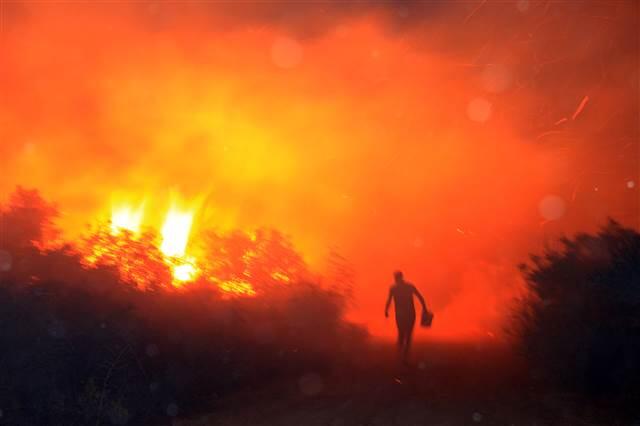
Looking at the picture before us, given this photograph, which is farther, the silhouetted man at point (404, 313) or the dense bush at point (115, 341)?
the silhouetted man at point (404, 313)

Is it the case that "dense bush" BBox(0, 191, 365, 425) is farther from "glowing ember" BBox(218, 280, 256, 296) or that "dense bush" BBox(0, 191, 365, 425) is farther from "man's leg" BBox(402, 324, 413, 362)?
"man's leg" BBox(402, 324, 413, 362)

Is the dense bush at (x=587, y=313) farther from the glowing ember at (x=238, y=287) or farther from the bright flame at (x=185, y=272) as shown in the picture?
the bright flame at (x=185, y=272)

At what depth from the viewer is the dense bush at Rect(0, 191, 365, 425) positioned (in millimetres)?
8312

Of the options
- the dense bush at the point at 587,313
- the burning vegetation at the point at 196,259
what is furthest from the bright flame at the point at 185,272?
the dense bush at the point at 587,313

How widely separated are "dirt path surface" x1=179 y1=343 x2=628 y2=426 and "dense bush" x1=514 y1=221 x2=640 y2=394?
1.73 ft

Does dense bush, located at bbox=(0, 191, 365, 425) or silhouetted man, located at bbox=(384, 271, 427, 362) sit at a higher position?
silhouetted man, located at bbox=(384, 271, 427, 362)

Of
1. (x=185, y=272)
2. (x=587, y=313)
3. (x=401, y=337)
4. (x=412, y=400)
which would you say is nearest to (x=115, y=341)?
(x=185, y=272)

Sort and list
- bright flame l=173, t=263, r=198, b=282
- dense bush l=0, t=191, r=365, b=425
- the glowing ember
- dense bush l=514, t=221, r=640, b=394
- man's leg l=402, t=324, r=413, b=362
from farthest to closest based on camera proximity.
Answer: man's leg l=402, t=324, r=413, b=362, the glowing ember, bright flame l=173, t=263, r=198, b=282, dense bush l=0, t=191, r=365, b=425, dense bush l=514, t=221, r=640, b=394

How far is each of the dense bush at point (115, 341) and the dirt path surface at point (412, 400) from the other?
0.55 meters

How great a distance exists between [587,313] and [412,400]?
10.1ft

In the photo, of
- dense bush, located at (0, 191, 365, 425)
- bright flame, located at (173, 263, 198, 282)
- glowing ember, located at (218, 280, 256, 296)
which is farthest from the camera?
glowing ember, located at (218, 280, 256, 296)

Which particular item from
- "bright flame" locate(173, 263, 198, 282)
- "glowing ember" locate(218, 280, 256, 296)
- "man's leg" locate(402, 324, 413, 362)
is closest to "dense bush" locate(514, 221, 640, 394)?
"man's leg" locate(402, 324, 413, 362)

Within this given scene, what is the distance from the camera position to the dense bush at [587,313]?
782cm

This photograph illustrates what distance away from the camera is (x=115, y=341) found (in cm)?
878
